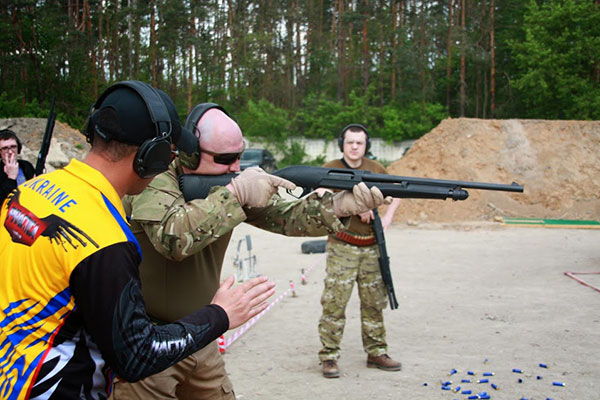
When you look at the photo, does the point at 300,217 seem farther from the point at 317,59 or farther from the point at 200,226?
the point at 317,59

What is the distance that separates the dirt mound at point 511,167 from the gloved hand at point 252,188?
14.6 metres

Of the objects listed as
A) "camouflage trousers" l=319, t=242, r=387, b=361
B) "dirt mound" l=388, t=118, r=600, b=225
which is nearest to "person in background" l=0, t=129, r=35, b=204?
"camouflage trousers" l=319, t=242, r=387, b=361

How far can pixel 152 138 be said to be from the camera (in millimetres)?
1873

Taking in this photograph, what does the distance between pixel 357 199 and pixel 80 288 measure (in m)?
1.79

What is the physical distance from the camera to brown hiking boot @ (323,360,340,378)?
201 inches

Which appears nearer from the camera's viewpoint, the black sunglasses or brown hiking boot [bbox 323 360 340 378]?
the black sunglasses

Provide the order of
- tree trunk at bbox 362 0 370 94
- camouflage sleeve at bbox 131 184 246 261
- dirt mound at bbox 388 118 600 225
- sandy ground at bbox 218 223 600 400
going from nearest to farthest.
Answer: camouflage sleeve at bbox 131 184 246 261, sandy ground at bbox 218 223 600 400, dirt mound at bbox 388 118 600 225, tree trunk at bbox 362 0 370 94

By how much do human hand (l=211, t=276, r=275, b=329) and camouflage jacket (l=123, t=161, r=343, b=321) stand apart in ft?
1.23

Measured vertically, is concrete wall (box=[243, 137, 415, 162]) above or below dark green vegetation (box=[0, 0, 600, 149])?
below

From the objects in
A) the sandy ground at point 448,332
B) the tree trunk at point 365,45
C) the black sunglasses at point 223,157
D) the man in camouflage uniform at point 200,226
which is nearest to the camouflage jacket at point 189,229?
the man in camouflage uniform at point 200,226

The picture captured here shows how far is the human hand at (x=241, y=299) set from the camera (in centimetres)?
199

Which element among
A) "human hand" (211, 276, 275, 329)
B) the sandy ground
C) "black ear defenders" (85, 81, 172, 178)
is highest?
"black ear defenders" (85, 81, 172, 178)

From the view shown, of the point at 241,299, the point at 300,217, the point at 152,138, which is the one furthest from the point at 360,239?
the point at 152,138

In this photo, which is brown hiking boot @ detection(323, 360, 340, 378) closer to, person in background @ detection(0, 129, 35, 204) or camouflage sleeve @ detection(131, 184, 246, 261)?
camouflage sleeve @ detection(131, 184, 246, 261)
